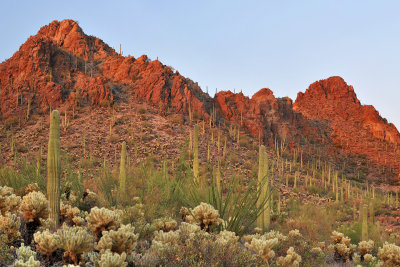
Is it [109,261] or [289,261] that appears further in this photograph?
[289,261]

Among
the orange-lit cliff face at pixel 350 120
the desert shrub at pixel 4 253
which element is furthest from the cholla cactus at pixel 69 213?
the orange-lit cliff face at pixel 350 120

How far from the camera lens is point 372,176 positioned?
4109 cm

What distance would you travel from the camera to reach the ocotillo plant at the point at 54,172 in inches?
168

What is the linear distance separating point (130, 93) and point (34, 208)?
3137 centimetres

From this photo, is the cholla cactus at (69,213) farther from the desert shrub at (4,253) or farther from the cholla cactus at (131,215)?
the desert shrub at (4,253)

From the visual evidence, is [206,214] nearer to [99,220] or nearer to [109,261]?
[99,220]

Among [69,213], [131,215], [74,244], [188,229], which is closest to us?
[74,244]

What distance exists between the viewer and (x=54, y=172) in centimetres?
462

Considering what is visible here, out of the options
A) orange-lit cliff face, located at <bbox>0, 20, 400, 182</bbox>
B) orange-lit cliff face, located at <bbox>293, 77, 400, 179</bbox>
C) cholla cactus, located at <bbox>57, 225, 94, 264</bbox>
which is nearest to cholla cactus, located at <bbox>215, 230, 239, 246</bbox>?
cholla cactus, located at <bbox>57, 225, 94, 264</bbox>

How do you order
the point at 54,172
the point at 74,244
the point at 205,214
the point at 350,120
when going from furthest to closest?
the point at 350,120 < the point at 54,172 < the point at 205,214 < the point at 74,244

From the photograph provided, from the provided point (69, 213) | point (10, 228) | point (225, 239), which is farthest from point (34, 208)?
point (225, 239)

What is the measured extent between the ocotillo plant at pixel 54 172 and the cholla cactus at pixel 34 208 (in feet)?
3.28

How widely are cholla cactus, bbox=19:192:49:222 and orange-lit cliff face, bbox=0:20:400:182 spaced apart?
81.1 feet

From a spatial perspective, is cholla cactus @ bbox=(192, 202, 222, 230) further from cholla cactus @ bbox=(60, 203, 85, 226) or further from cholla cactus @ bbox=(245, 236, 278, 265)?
cholla cactus @ bbox=(60, 203, 85, 226)
